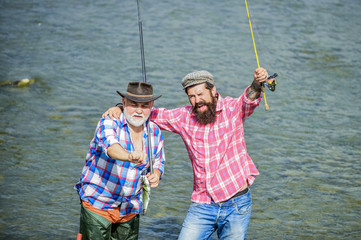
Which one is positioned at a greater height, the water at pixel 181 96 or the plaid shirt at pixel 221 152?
the plaid shirt at pixel 221 152

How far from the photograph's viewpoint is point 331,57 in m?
13.4

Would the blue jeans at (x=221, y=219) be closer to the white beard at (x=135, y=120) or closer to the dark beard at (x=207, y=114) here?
the dark beard at (x=207, y=114)

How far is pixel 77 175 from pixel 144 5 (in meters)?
9.61

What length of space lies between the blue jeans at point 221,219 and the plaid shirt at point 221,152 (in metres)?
0.06

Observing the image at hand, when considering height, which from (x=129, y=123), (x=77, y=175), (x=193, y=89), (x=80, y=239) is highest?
(x=193, y=89)

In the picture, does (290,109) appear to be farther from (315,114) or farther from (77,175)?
(77,175)

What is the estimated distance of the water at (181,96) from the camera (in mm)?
6969

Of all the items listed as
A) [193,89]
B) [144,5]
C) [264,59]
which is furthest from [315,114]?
→ [144,5]

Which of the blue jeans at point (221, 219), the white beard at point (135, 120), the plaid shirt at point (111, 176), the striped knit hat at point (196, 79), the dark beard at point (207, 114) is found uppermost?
the striped knit hat at point (196, 79)

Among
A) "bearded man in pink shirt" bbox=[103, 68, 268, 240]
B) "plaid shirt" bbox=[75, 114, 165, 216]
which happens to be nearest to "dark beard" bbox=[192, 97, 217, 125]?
"bearded man in pink shirt" bbox=[103, 68, 268, 240]

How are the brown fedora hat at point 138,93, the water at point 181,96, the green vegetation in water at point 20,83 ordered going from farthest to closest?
the green vegetation in water at point 20,83 → the water at point 181,96 → the brown fedora hat at point 138,93

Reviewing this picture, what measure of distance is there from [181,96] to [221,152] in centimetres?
675

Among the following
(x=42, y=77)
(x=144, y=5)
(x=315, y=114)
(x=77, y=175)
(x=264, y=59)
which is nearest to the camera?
(x=77, y=175)

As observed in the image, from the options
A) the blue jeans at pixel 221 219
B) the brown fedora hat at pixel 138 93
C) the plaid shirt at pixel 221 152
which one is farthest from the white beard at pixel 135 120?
the blue jeans at pixel 221 219
